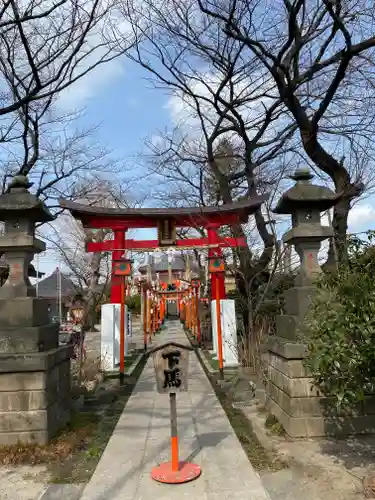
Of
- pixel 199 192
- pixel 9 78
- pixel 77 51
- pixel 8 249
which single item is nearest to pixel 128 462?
pixel 8 249

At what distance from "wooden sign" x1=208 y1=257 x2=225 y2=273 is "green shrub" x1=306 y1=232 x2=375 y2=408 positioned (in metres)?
9.12

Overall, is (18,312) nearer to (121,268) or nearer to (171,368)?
(171,368)

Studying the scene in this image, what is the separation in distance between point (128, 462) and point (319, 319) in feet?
9.22

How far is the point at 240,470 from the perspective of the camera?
4.68 meters

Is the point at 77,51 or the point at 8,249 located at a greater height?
the point at 77,51

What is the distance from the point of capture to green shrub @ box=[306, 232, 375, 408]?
3.75 m

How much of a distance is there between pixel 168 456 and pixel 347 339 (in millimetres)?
2721

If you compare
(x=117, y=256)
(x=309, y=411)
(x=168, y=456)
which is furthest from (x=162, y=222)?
(x=168, y=456)

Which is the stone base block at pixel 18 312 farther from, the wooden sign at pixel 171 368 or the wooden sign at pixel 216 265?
the wooden sign at pixel 216 265

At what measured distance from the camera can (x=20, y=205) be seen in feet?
20.7

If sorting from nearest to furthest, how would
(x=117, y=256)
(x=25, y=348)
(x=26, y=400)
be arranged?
(x=26, y=400), (x=25, y=348), (x=117, y=256)

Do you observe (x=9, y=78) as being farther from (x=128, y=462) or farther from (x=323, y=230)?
(x=128, y=462)

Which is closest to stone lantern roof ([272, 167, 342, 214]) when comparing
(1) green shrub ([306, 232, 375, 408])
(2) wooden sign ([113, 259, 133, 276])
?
(1) green shrub ([306, 232, 375, 408])

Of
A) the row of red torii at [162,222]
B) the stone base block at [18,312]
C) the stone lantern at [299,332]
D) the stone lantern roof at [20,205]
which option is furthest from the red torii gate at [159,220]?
the stone base block at [18,312]
